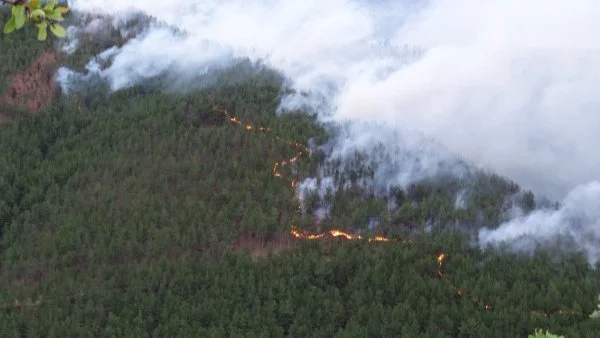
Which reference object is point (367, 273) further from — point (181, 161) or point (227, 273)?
point (181, 161)

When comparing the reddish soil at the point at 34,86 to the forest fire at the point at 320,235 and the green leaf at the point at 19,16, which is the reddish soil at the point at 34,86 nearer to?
the forest fire at the point at 320,235

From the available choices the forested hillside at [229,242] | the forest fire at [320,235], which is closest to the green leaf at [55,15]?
the forested hillside at [229,242]

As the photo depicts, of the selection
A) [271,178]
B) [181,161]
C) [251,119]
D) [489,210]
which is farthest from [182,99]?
[489,210]

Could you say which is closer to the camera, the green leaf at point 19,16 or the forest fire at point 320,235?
the green leaf at point 19,16

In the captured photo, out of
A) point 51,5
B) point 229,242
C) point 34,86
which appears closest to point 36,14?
point 51,5

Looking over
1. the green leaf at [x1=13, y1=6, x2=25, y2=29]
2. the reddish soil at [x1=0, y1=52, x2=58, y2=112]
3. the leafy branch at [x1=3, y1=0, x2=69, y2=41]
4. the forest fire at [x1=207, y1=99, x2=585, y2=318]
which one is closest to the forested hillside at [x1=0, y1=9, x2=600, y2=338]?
the forest fire at [x1=207, y1=99, x2=585, y2=318]

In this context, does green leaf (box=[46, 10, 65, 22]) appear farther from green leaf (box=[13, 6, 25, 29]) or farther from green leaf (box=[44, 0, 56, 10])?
green leaf (box=[13, 6, 25, 29])
